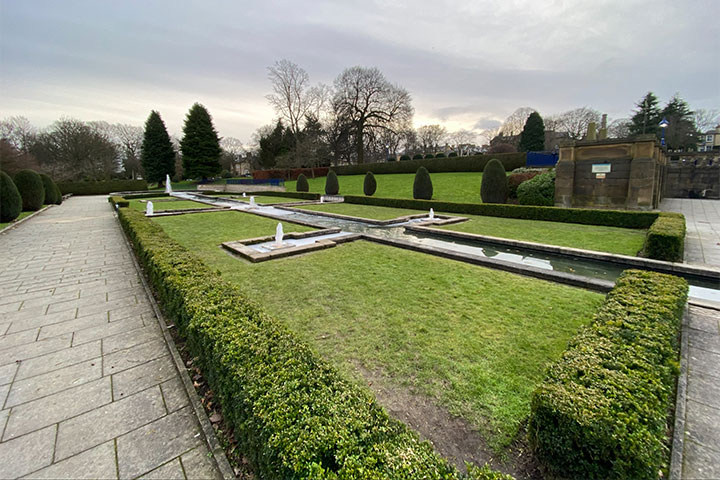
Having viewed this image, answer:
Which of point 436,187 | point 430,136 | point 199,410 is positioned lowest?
point 199,410

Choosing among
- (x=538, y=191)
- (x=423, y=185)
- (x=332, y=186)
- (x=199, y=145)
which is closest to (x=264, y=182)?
(x=332, y=186)

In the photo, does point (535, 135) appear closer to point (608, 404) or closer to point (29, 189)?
point (608, 404)

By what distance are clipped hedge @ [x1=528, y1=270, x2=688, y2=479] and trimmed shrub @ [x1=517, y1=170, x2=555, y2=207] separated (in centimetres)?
1270

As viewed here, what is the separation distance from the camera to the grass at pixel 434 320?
2.46 metres

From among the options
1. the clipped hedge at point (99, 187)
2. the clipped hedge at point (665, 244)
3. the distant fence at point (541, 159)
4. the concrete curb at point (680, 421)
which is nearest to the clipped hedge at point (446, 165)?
the distant fence at point (541, 159)

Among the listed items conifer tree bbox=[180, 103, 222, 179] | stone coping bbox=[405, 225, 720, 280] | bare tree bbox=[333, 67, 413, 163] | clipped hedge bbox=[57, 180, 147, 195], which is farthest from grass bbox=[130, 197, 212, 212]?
bare tree bbox=[333, 67, 413, 163]

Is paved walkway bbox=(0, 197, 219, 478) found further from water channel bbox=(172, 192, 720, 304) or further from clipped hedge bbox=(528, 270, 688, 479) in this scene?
water channel bbox=(172, 192, 720, 304)

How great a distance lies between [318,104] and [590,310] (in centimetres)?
3896

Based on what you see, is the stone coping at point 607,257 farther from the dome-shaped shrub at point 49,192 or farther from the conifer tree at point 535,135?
the conifer tree at point 535,135

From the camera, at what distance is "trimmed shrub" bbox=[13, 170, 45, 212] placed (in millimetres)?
15305

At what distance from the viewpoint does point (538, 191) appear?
544 inches

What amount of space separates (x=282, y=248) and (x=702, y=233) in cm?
1208

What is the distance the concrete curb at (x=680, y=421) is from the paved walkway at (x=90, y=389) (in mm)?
2811

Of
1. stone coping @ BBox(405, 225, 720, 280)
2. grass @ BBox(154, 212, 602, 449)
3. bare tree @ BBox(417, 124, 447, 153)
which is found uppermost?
bare tree @ BBox(417, 124, 447, 153)
